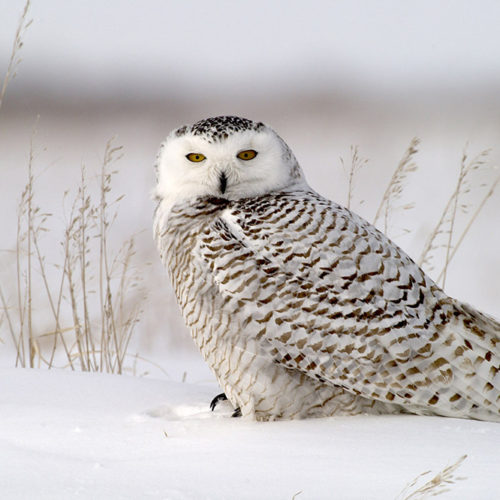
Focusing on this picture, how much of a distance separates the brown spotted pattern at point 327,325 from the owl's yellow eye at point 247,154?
0.29 m

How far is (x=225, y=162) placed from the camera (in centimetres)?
333

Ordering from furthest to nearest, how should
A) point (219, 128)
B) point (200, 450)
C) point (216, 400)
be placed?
point (216, 400)
point (219, 128)
point (200, 450)

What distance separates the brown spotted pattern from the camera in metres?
2.97

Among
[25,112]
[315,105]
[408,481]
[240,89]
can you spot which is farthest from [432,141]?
[408,481]

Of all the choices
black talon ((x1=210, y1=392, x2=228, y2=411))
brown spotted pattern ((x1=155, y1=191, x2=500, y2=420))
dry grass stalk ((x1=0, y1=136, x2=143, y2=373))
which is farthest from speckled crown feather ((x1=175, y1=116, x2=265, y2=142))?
black talon ((x1=210, y1=392, x2=228, y2=411))

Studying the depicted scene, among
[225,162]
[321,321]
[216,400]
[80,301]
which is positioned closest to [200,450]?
[321,321]

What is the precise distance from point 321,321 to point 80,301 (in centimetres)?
373

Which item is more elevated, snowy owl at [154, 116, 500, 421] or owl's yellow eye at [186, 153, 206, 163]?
owl's yellow eye at [186, 153, 206, 163]

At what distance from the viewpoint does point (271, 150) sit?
3.44 metres

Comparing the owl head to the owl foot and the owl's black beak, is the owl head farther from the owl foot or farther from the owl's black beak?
the owl foot

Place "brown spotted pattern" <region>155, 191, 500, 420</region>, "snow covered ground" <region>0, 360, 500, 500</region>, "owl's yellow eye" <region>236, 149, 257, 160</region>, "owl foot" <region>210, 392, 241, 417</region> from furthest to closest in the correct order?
"owl's yellow eye" <region>236, 149, 257, 160</region> < "owl foot" <region>210, 392, 241, 417</region> < "brown spotted pattern" <region>155, 191, 500, 420</region> < "snow covered ground" <region>0, 360, 500, 500</region>

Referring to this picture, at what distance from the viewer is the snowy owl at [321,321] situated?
2.98 meters

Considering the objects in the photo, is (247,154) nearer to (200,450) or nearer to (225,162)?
(225,162)

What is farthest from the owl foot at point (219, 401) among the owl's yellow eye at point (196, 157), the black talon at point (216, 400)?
the owl's yellow eye at point (196, 157)
